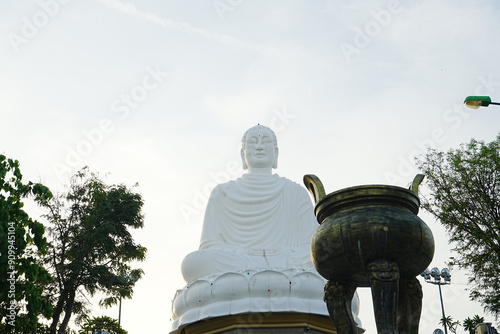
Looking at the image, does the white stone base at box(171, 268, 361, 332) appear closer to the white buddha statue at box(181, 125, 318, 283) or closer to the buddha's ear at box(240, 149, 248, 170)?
the white buddha statue at box(181, 125, 318, 283)

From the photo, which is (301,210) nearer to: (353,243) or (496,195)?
(496,195)

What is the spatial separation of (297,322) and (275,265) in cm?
112

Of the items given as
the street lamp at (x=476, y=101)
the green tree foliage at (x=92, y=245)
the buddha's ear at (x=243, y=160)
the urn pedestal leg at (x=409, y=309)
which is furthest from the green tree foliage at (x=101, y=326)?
the urn pedestal leg at (x=409, y=309)

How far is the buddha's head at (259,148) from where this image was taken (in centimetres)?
1416

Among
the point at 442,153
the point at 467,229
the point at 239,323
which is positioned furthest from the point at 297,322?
the point at 442,153

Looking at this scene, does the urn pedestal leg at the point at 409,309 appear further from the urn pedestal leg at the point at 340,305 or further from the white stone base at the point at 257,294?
the white stone base at the point at 257,294

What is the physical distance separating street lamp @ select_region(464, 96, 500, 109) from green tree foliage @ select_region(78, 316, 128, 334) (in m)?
9.90

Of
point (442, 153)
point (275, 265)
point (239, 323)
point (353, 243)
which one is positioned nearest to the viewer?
point (353, 243)

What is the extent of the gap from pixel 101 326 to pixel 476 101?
436 inches

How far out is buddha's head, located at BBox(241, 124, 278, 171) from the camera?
14.2 metres

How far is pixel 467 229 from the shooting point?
43.0 feet

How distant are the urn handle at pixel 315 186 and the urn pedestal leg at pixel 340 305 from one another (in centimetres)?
79

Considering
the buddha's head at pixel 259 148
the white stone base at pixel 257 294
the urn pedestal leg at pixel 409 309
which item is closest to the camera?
the urn pedestal leg at pixel 409 309

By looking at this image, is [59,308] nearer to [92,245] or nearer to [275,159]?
[92,245]
